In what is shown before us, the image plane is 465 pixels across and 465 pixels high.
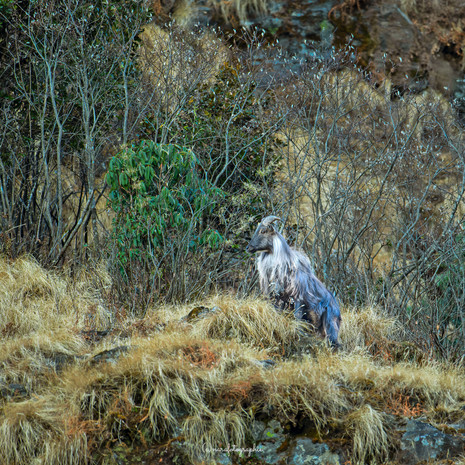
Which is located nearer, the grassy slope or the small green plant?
the grassy slope

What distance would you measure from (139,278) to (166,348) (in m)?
2.51

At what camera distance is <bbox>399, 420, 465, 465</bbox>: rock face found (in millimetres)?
5273

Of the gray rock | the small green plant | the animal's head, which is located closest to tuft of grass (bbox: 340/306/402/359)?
the animal's head

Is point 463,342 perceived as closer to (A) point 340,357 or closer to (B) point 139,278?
(A) point 340,357

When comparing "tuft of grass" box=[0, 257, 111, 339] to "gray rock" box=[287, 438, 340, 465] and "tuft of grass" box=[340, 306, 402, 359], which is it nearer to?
"tuft of grass" box=[340, 306, 402, 359]

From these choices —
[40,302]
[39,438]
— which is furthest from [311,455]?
[40,302]

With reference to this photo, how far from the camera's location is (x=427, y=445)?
5.32 meters

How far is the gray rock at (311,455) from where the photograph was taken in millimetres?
5254

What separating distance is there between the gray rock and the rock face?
1.90 ft

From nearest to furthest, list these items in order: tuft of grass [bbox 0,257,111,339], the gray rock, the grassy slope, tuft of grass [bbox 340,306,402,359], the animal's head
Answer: the gray rock → the grassy slope → the animal's head → tuft of grass [bbox 340,306,402,359] → tuft of grass [bbox 0,257,111,339]

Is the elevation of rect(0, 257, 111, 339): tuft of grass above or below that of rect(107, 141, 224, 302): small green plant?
below

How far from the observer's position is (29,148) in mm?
11578

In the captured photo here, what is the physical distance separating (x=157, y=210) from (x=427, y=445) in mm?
5056

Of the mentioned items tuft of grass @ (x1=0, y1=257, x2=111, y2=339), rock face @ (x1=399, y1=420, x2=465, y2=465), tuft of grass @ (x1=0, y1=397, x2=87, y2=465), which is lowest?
tuft of grass @ (x1=0, y1=257, x2=111, y2=339)
